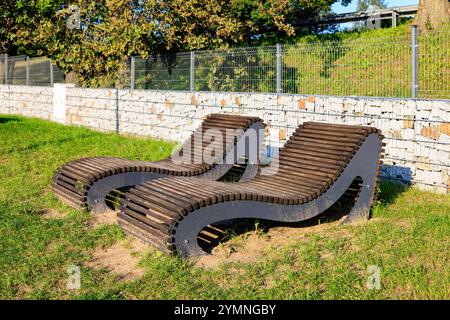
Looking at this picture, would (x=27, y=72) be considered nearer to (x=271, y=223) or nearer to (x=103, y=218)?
(x=103, y=218)

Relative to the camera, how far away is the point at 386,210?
7.30 m

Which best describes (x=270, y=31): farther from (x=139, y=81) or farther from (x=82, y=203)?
(x=82, y=203)

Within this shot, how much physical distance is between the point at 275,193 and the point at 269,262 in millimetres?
1200

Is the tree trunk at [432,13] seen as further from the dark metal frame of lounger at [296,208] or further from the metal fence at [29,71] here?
the metal fence at [29,71]

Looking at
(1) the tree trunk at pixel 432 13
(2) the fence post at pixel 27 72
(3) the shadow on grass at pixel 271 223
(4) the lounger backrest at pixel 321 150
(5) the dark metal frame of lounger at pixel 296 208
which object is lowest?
(3) the shadow on grass at pixel 271 223

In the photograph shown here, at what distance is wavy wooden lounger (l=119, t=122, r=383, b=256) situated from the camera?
5.64 m

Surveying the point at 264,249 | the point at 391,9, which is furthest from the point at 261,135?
the point at 391,9

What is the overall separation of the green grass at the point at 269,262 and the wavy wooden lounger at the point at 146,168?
0.91 feet

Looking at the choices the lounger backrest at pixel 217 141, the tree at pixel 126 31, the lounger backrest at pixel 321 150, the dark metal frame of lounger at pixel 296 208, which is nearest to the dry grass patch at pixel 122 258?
the dark metal frame of lounger at pixel 296 208

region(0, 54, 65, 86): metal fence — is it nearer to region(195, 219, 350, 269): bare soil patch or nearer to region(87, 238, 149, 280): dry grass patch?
region(87, 238, 149, 280): dry grass patch

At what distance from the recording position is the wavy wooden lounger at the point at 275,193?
564 cm

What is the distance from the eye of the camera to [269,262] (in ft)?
18.0

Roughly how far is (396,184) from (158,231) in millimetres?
4704

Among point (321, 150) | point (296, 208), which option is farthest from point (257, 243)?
point (321, 150)
